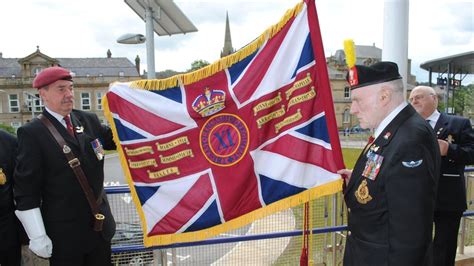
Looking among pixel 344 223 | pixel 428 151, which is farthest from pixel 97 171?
pixel 344 223

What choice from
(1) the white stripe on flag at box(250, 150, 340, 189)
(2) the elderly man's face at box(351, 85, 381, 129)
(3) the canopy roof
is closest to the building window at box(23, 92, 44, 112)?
(1) the white stripe on flag at box(250, 150, 340, 189)

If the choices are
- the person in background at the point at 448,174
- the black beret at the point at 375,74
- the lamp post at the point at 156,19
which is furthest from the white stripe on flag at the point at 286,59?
the lamp post at the point at 156,19

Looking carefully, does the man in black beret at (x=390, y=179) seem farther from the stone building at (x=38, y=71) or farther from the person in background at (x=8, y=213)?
the stone building at (x=38, y=71)

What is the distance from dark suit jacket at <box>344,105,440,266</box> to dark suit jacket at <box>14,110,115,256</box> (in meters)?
1.76

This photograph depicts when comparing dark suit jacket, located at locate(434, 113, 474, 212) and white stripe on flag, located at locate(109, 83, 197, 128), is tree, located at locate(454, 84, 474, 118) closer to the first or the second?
dark suit jacket, located at locate(434, 113, 474, 212)

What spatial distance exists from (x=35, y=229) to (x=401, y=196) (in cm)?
213

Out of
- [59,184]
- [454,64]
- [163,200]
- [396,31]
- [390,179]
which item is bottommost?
[163,200]

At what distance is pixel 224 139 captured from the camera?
2480 millimetres

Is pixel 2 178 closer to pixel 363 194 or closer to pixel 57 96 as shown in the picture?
pixel 57 96

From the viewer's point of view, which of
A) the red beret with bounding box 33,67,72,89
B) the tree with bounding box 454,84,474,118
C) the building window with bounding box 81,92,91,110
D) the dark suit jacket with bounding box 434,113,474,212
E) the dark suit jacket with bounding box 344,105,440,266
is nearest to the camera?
the dark suit jacket with bounding box 344,105,440,266

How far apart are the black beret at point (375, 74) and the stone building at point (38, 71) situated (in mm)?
46038

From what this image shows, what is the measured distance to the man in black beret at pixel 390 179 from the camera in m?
1.65

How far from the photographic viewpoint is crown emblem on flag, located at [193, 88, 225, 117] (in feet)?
8.01

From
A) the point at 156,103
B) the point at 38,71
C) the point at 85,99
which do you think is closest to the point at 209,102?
the point at 156,103
